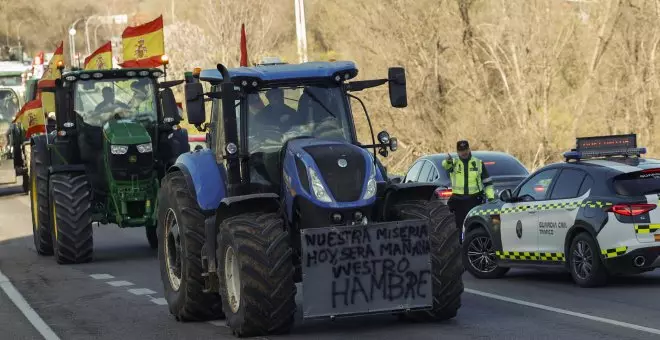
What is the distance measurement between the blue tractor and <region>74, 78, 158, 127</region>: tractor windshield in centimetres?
829

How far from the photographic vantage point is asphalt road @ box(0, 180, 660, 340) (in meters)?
12.2

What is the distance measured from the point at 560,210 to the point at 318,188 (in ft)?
17.4

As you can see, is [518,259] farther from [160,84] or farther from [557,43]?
[557,43]

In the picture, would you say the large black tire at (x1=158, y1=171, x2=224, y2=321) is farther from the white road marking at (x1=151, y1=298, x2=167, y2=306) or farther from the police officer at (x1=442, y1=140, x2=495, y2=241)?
the police officer at (x1=442, y1=140, x2=495, y2=241)

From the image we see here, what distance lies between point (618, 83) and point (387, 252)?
80.0 feet

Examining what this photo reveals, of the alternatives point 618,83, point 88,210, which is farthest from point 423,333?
point 618,83

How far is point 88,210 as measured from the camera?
20781mm

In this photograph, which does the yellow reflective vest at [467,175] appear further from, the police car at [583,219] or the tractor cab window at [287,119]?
→ the tractor cab window at [287,119]

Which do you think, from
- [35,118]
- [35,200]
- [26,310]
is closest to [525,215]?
[26,310]

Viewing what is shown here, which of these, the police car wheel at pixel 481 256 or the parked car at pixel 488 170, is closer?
the police car wheel at pixel 481 256

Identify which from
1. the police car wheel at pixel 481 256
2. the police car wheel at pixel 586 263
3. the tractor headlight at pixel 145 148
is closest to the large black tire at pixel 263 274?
the police car wheel at pixel 586 263

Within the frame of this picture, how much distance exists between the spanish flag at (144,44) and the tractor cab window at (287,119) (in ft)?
41.2

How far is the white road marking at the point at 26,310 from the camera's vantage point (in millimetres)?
13289

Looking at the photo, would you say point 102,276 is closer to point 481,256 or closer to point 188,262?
point 481,256
